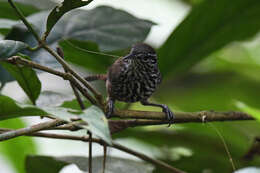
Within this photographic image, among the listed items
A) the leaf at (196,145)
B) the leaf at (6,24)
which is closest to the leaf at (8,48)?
the leaf at (6,24)

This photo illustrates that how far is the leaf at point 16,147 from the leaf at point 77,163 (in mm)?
403

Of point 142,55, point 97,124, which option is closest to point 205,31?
point 142,55

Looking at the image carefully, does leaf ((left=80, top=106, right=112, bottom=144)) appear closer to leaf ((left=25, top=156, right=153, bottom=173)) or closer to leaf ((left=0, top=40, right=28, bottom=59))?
leaf ((left=0, top=40, right=28, bottom=59))

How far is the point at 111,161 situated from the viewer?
5.92 feet

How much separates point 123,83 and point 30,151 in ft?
1.84

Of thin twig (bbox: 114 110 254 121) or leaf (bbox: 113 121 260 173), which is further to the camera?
leaf (bbox: 113 121 260 173)

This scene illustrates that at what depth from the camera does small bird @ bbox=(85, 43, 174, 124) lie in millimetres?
2283

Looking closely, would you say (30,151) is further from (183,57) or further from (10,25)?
(183,57)

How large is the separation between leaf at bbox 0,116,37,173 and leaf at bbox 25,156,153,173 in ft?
1.32

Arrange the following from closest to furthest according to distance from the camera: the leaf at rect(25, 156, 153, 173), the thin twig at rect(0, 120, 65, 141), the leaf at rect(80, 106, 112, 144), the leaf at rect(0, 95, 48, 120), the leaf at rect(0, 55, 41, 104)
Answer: the leaf at rect(80, 106, 112, 144) < the thin twig at rect(0, 120, 65, 141) < the leaf at rect(0, 95, 48, 120) < the leaf at rect(0, 55, 41, 104) < the leaf at rect(25, 156, 153, 173)

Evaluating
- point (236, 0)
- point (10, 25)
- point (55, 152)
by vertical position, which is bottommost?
point (55, 152)

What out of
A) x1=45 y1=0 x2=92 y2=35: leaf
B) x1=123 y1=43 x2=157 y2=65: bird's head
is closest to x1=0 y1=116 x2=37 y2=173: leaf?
x1=123 y1=43 x2=157 y2=65: bird's head

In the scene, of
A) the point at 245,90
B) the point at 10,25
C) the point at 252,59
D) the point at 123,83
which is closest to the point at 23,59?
the point at 10,25

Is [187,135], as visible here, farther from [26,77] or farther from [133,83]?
[26,77]
